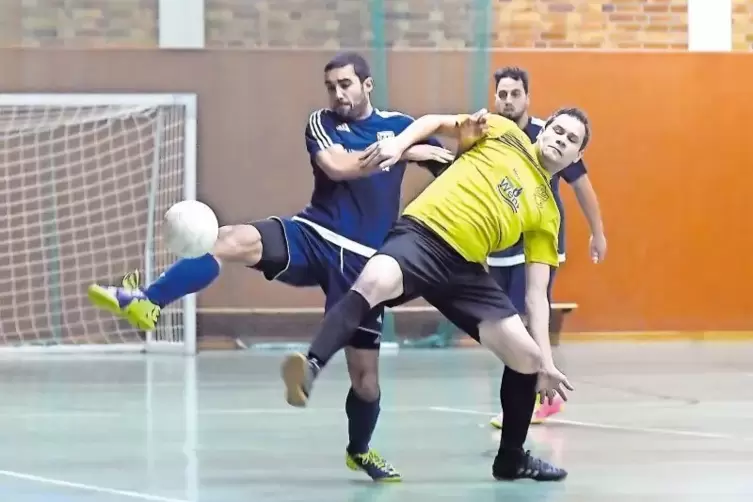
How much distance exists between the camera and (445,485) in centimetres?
325

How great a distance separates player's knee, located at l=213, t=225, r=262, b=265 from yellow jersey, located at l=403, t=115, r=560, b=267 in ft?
1.46

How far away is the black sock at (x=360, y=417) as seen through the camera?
10.8 feet

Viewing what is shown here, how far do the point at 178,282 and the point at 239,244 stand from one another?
0.20 metres

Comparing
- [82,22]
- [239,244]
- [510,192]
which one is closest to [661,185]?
[82,22]

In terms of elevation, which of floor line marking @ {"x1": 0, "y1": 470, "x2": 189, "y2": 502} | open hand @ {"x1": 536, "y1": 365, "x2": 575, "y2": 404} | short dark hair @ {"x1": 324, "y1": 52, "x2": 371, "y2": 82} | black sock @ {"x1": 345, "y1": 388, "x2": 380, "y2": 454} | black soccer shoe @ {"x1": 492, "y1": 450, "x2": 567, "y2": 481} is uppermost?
short dark hair @ {"x1": 324, "y1": 52, "x2": 371, "y2": 82}

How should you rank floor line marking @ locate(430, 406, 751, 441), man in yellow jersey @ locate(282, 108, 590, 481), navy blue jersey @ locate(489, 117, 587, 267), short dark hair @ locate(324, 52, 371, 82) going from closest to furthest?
man in yellow jersey @ locate(282, 108, 590, 481)
short dark hair @ locate(324, 52, 371, 82)
floor line marking @ locate(430, 406, 751, 441)
navy blue jersey @ locate(489, 117, 587, 267)

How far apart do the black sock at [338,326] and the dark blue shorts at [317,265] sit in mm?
372

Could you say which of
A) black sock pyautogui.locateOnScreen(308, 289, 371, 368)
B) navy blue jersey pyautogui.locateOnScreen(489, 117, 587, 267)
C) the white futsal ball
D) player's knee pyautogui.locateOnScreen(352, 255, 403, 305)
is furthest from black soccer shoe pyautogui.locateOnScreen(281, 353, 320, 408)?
navy blue jersey pyautogui.locateOnScreen(489, 117, 587, 267)

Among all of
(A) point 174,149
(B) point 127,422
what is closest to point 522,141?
(B) point 127,422

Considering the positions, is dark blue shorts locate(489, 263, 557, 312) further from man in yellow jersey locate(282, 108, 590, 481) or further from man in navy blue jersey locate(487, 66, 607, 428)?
man in yellow jersey locate(282, 108, 590, 481)

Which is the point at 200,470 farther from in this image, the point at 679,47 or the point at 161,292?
the point at 679,47

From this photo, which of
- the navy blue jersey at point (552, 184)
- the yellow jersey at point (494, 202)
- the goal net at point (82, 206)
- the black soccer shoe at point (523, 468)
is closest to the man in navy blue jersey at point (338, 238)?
the yellow jersey at point (494, 202)

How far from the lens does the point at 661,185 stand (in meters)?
8.33

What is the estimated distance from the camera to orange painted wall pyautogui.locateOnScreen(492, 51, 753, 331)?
8.22 metres
